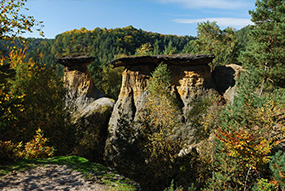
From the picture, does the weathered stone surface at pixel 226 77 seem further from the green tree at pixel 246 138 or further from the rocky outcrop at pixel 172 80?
the green tree at pixel 246 138

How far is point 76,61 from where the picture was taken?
27000 millimetres

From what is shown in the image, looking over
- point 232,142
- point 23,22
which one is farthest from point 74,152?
point 232,142

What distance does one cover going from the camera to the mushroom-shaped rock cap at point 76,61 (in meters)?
26.7

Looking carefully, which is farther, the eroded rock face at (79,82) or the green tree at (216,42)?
the green tree at (216,42)

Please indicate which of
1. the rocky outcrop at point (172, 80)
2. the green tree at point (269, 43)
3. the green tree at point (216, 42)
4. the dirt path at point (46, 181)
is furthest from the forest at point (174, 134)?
the green tree at point (216, 42)

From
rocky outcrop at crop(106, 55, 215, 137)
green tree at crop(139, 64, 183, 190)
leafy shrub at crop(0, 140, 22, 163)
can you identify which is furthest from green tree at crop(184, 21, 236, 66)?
leafy shrub at crop(0, 140, 22, 163)

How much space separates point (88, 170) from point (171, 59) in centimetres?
1622

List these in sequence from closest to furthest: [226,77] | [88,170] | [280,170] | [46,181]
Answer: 1. [46,181]
2. [88,170]
3. [280,170]
4. [226,77]

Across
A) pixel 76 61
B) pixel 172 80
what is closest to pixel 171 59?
pixel 172 80

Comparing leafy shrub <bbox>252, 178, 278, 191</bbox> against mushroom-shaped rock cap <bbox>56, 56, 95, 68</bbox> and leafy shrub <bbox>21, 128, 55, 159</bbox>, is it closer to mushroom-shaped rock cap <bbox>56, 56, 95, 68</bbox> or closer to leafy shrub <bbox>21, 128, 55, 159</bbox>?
leafy shrub <bbox>21, 128, 55, 159</bbox>

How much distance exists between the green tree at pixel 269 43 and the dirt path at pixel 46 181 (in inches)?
813

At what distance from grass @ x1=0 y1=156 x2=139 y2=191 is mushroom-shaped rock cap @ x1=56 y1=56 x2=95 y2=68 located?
18450mm

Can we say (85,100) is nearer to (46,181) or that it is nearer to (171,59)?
(171,59)

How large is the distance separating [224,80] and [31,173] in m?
21.9
